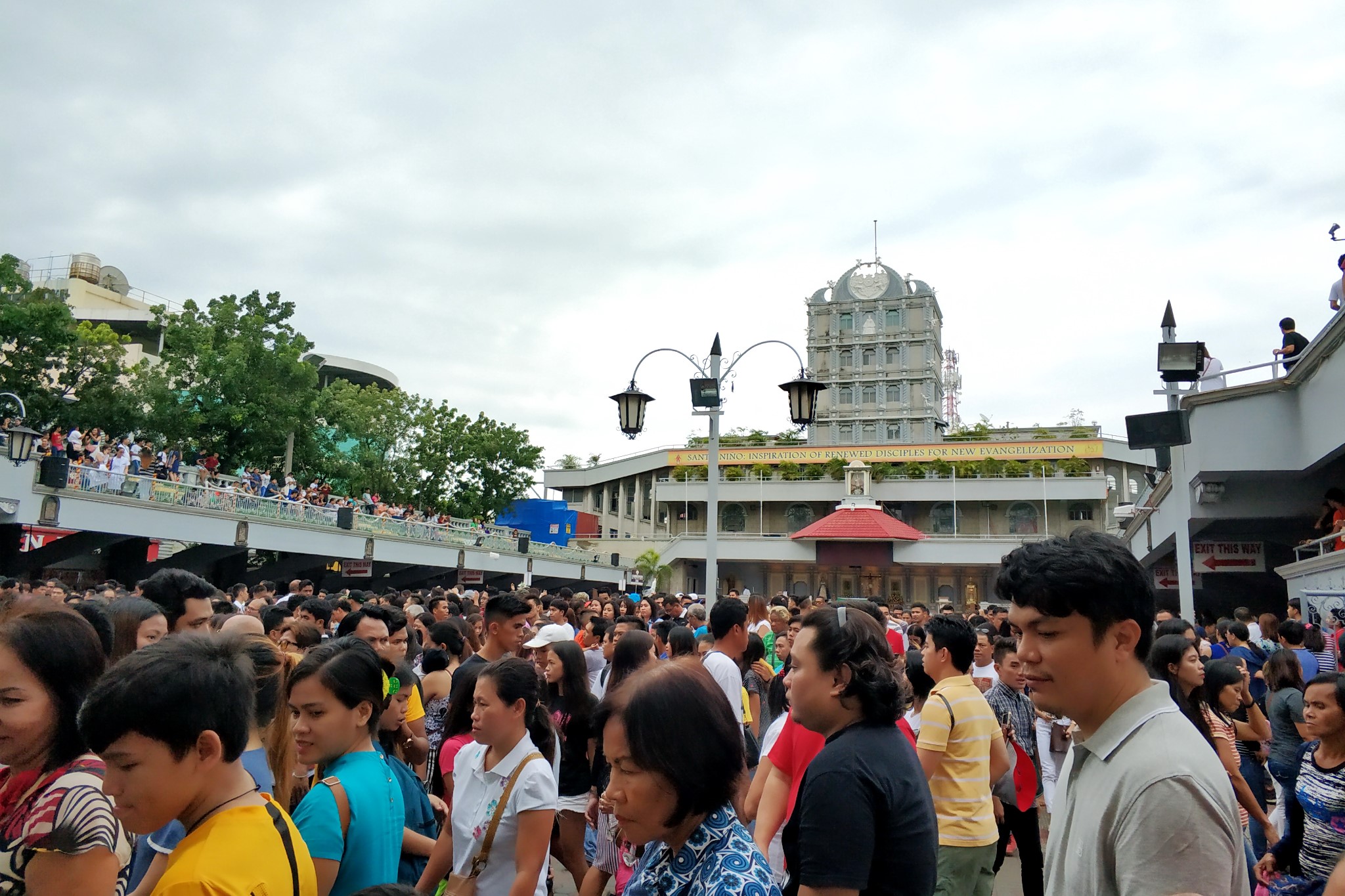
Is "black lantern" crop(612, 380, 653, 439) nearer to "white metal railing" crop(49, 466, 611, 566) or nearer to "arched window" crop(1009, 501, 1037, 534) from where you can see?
"white metal railing" crop(49, 466, 611, 566)

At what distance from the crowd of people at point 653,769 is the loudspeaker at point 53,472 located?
16229 mm

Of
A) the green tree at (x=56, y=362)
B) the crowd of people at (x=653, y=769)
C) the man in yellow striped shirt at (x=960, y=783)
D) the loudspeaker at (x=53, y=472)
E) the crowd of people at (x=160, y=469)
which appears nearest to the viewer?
the crowd of people at (x=653, y=769)

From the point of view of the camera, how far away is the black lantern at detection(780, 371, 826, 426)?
37.7 feet

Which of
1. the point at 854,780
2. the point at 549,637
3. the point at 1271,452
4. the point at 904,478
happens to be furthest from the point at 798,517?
the point at 854,780

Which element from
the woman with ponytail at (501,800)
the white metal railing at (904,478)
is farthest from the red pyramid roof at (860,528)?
the woman with ponytail at (501,800)

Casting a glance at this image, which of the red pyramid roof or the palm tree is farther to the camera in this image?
the palm tree

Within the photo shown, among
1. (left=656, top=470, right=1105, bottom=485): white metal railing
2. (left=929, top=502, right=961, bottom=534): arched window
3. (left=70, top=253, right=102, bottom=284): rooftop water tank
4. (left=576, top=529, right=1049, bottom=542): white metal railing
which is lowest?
(left=576, top=529, right=1049, bottom=542): white metal railing

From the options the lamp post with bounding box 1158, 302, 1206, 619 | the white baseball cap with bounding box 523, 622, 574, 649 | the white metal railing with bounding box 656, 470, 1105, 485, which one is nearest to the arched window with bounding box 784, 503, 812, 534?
the white metal railing with bounding box 656, 470, 1105, 485

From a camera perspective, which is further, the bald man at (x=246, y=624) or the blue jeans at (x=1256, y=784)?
the blue jeans at (x=1256, y=784)

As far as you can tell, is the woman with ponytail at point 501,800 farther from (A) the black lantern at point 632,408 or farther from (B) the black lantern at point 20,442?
(B) the black lantern at point 20,442

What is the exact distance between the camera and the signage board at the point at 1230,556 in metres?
17.5

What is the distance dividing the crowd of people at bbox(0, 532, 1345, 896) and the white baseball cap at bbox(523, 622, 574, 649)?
730mm

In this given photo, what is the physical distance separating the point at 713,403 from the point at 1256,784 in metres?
8.14

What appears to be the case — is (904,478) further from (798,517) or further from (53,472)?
(53,472)
